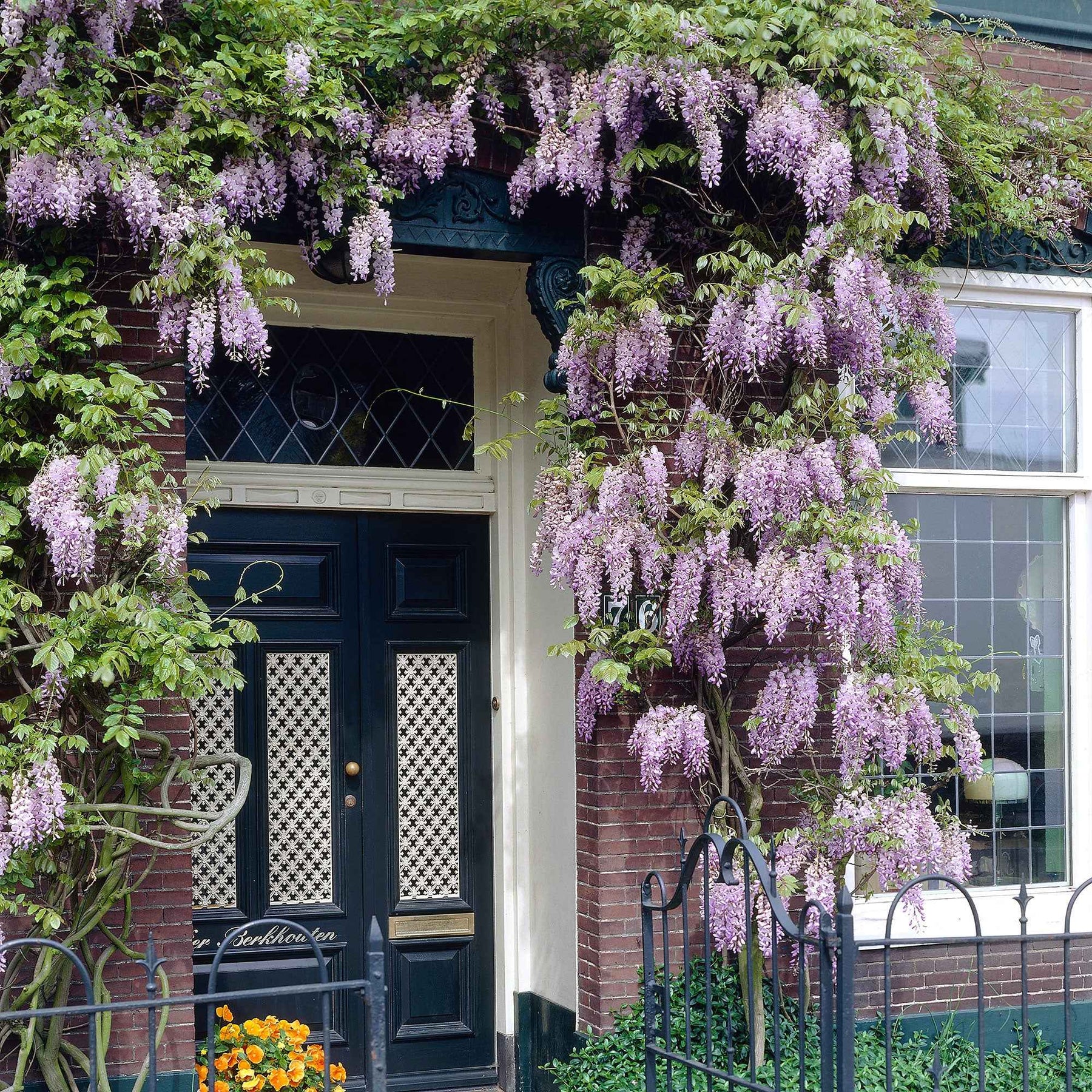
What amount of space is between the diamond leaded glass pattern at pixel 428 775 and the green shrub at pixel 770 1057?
1012 millimetres

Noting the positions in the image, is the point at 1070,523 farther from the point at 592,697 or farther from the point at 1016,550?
the point at 592,697

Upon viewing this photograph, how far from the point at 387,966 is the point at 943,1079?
2407 mm

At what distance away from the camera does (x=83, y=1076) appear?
14.9 feet

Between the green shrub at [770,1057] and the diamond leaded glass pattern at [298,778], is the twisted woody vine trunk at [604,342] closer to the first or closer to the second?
the diamond leaded glass pattern at [298,778]

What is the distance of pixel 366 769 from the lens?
5.95 m

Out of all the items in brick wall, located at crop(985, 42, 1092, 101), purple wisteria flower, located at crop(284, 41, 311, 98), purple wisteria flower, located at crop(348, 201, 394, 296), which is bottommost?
purple wisteria flower, located at crop(348, 201, 394, 296)

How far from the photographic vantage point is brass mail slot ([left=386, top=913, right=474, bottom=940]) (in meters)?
5.95

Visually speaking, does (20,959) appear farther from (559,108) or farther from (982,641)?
(982,641)

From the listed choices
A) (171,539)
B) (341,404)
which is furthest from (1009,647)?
(171,539)

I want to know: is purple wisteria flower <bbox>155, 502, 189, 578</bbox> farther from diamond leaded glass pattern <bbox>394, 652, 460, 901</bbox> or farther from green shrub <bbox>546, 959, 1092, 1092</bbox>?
green shrub <bbox>546, 959, 1092, 1092</bbox>

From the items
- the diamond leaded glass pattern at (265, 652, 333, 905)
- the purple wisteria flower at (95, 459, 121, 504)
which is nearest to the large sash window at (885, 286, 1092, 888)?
the diamond leaded glass pattern at (265, 652, 333, 905)

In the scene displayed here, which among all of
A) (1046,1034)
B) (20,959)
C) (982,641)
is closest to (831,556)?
(982,641)

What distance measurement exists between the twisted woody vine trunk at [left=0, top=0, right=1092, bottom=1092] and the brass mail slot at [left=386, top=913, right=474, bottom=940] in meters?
1.03

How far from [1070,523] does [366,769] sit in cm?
353
